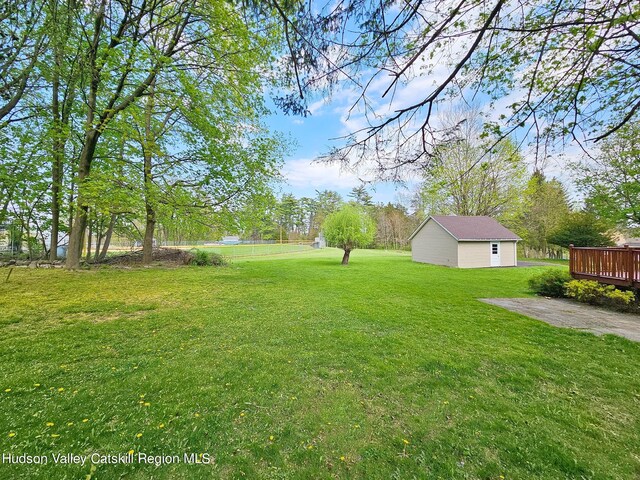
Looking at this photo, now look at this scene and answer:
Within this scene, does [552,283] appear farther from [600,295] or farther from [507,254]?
[507,254]

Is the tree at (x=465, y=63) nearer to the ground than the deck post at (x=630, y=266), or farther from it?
farther from it

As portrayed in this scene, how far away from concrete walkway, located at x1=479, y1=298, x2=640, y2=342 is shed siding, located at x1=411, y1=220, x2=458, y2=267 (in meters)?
10.0

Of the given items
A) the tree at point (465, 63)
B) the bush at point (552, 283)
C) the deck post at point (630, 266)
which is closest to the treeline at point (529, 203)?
the bush at point (552, 283)

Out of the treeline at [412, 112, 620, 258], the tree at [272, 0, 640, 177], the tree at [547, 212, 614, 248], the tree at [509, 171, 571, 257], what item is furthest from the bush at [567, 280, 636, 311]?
the tree at [509, 171, 571, 257]

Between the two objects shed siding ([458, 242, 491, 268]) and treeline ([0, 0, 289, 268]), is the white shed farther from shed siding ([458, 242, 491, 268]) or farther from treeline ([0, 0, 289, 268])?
treeline ([0, 0, 289, 268])

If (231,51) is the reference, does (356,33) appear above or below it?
below

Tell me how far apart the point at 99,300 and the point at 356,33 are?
6980 millimetres

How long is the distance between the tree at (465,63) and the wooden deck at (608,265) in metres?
4.97

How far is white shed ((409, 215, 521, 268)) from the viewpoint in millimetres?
16688

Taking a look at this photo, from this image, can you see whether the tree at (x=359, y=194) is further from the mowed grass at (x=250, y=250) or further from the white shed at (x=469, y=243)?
the mowed grass at (x=250, y=250)

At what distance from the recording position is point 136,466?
5.29ft

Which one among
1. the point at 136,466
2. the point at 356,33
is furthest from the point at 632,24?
the point at 136,466

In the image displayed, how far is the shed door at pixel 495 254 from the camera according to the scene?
57.1ft

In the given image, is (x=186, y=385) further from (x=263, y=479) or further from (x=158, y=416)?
(x=263, y=479)
